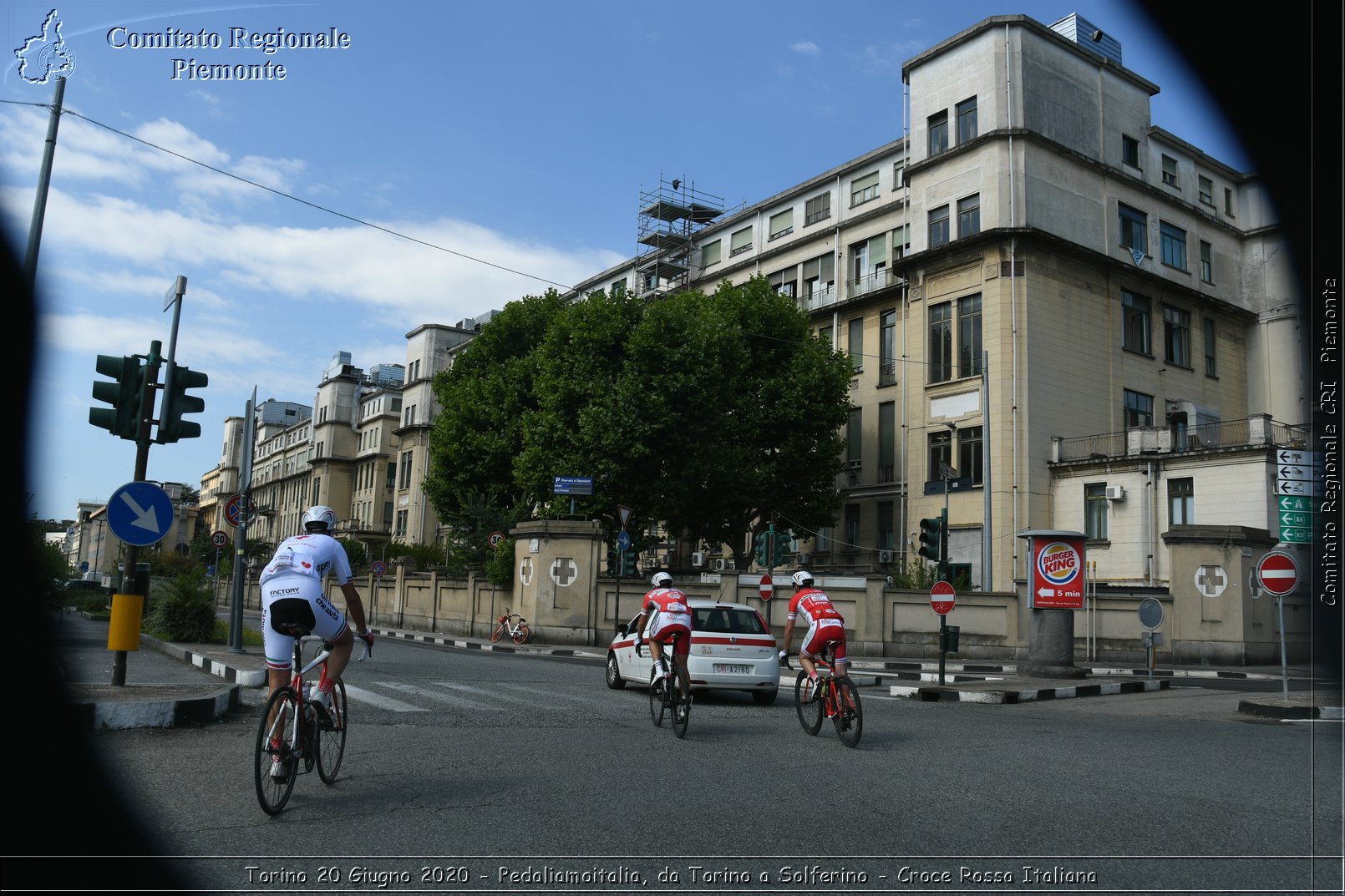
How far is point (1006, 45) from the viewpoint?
3528cm

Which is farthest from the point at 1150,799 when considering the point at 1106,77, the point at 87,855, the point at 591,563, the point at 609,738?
the point at 1106,77

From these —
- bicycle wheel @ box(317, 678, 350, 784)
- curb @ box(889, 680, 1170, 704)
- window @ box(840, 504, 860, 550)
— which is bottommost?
curb @ box(889, 680, 1170, 704)

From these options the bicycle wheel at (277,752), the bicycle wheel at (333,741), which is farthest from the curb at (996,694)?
the bicycle wheel at (277,752)

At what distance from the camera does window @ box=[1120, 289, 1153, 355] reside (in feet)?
126

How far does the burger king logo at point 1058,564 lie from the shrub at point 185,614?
15857 mm

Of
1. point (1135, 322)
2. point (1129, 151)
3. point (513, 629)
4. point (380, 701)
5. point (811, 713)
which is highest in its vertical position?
point (1129, 151)

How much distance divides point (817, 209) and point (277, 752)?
1757 inches

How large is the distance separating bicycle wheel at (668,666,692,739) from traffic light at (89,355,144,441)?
20.4ft

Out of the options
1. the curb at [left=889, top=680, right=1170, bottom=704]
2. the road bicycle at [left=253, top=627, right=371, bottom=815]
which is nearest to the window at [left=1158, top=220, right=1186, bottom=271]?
the curb at [left=889, top=680, right=1170, bottom=704]

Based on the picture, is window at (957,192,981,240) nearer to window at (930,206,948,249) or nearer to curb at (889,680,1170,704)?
window at (930,206,948,249)

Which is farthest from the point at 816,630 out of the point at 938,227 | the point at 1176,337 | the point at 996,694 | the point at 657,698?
the point at 1176,337

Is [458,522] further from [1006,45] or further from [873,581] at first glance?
[1006,45]

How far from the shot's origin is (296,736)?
6086mm

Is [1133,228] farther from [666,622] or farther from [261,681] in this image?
[261,681]
